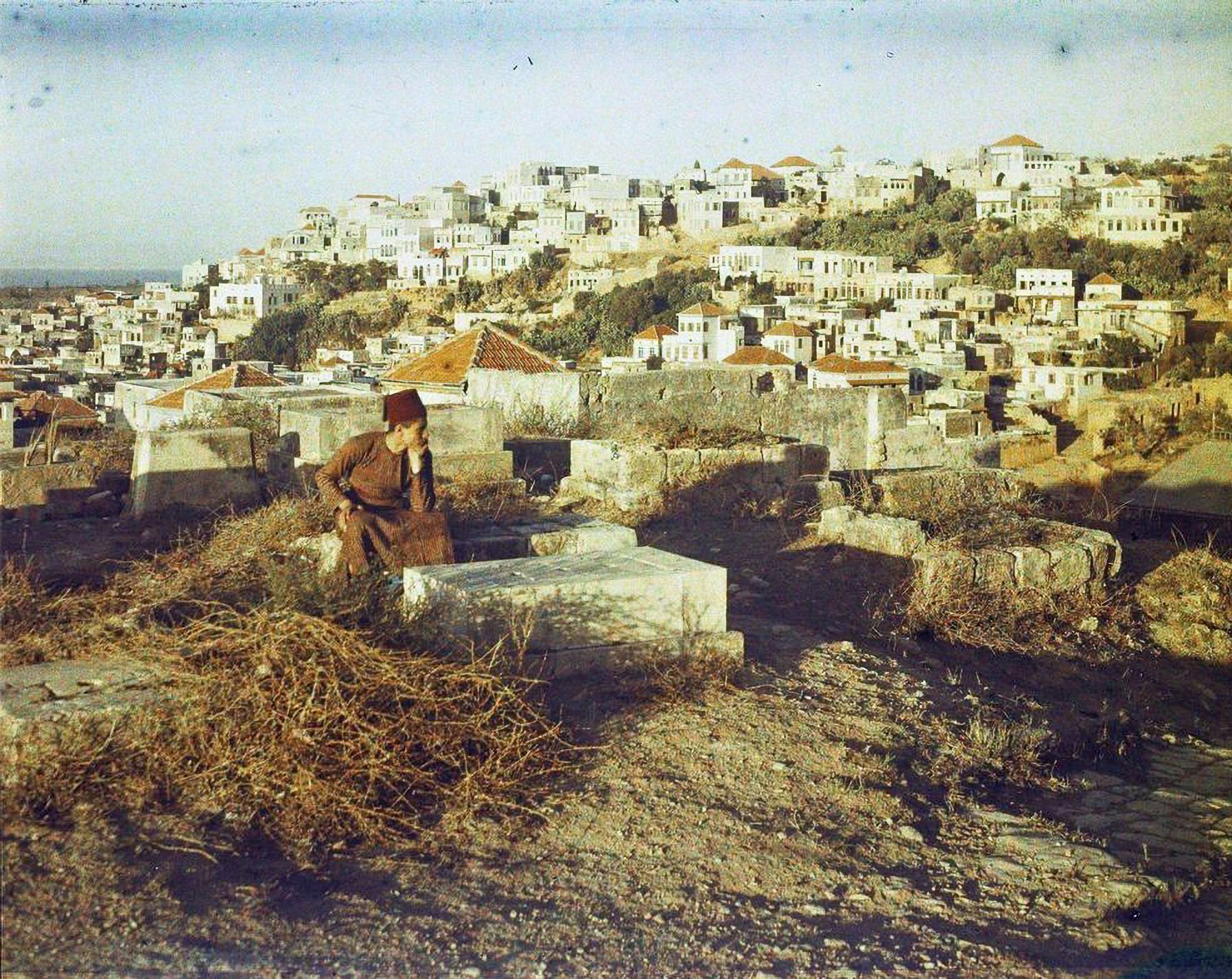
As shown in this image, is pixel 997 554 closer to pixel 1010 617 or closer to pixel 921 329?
pixel 1010 617

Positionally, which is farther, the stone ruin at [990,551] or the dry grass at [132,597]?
the stone ruin at [990,551]

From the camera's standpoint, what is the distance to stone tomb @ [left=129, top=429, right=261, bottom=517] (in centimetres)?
856

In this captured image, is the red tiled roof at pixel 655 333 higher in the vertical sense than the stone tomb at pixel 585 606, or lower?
lower

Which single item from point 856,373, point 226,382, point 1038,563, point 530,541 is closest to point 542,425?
point 1038,563

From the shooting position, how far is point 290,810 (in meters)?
4.02

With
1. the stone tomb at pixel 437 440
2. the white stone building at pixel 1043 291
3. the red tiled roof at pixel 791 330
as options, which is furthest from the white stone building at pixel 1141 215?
the stone tomb at pixel 437 440

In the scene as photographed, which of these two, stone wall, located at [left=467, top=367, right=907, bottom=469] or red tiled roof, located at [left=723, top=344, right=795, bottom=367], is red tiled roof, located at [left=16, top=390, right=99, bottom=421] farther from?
red tiled roof, located at [left=723, top=344, right=795, bottom=367]

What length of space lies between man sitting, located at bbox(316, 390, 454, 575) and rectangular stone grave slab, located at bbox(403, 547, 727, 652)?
16.9 inches

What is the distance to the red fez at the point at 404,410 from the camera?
632 centimetres

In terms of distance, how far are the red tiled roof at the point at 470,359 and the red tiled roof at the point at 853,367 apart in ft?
114

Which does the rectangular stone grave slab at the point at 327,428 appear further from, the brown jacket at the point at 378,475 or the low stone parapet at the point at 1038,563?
the low stone parapet at the point at 1038,563

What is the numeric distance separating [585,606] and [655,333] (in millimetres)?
67189

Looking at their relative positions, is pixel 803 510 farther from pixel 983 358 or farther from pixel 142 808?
pixel 983 358

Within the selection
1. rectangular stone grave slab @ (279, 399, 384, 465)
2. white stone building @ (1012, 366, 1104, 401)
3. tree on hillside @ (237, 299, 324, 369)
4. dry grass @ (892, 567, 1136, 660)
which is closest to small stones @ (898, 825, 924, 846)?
dry grass @ (892, 567, 1136, 660)
